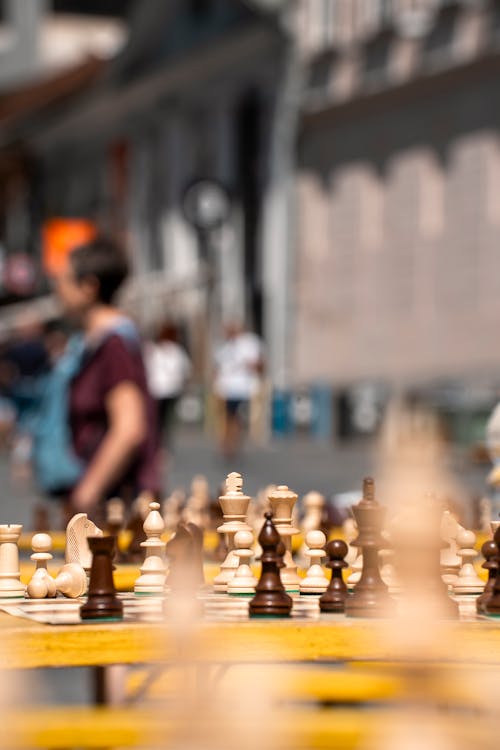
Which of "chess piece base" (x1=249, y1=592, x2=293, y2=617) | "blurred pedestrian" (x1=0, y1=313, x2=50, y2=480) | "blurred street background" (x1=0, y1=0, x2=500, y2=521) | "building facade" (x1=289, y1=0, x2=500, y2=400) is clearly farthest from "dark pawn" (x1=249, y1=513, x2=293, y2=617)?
"building facade" (x1=289, y1=0, x2=500, y2=400)

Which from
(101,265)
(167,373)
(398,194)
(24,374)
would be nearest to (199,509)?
(101,265)

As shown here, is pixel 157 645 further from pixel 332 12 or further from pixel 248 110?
pixel 248 110

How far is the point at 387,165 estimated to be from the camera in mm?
30609

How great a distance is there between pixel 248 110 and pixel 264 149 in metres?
1.11

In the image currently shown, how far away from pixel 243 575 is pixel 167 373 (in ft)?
69.2

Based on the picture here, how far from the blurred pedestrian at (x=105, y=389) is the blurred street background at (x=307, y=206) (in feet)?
36.1

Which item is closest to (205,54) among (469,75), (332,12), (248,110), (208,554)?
(248,110)

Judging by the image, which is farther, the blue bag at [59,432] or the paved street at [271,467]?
the paved street at [271,467]

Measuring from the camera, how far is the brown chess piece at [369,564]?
329 cm

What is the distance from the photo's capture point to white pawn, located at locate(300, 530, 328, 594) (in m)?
3.75

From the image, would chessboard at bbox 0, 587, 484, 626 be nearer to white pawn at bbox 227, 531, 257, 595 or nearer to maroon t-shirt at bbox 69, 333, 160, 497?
white pawn at bbox 227, 531, 257, 595

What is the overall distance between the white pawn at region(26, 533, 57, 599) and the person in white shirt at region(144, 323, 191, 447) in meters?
19.8

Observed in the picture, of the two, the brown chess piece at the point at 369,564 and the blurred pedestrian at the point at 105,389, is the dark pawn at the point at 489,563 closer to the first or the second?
the brown chess piece at the point at 369,564

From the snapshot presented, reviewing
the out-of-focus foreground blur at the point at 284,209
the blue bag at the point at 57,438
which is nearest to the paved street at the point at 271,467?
the out-of-focus foreground blur at the point at 284,209
